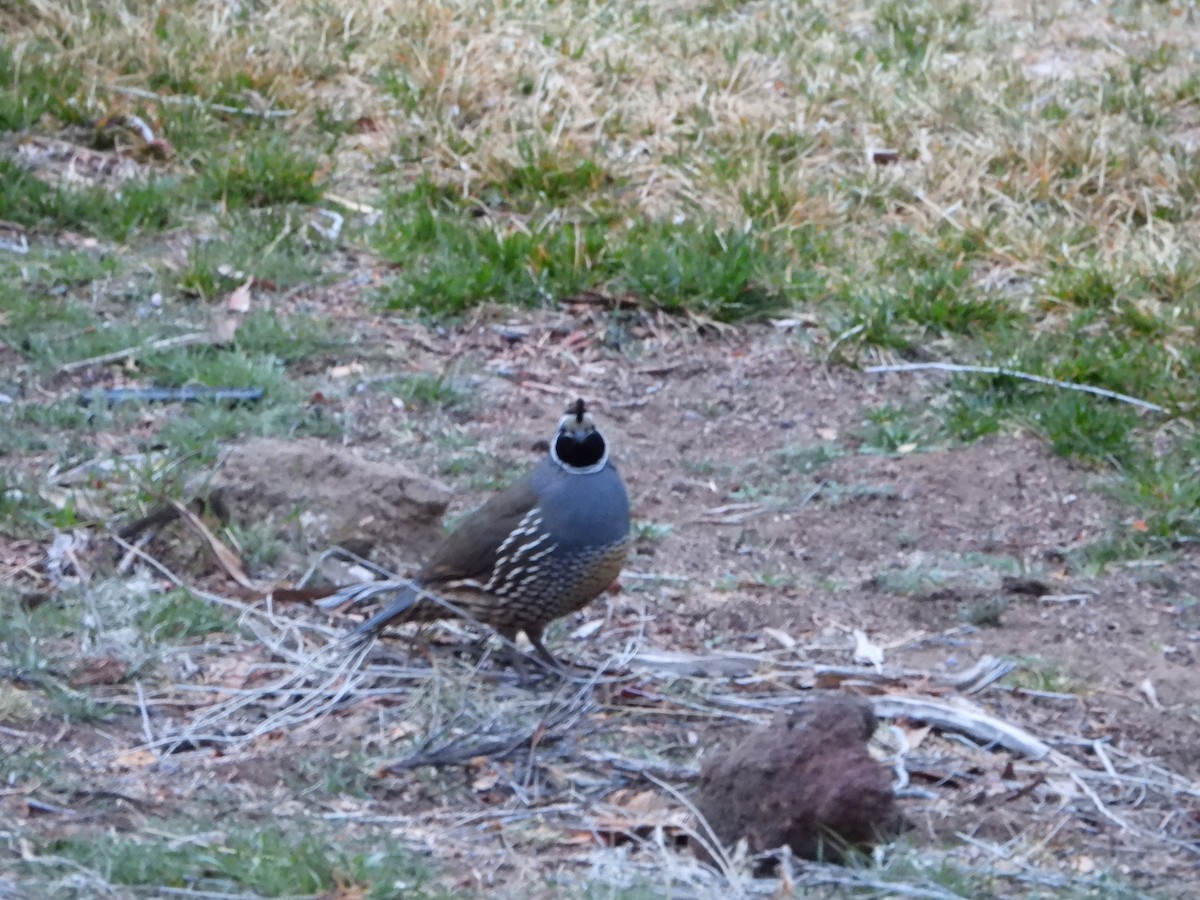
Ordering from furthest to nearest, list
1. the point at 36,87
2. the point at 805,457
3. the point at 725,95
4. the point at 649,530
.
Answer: the point at 725,95 < the point at 36,87 < the point at 805,457 < the point at 649,530

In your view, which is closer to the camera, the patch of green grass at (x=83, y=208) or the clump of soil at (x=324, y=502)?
the clump of soil at (x=324, y=502)

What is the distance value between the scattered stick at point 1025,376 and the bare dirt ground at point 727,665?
0.06 m

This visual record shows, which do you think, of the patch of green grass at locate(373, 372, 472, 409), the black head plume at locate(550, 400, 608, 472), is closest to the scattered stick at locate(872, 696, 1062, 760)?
the black head plume at locate(550, 400, 608, 472)

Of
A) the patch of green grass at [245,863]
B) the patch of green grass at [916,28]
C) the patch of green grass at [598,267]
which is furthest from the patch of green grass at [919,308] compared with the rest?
the patch of green grass at [245,863]

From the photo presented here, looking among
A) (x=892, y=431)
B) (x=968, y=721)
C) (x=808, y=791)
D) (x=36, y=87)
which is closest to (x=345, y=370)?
(x=892, y=431)

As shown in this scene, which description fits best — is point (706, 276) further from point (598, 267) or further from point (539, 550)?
point (539, 550)

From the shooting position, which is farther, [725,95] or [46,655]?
[725,95]

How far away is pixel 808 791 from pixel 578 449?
140 centimetres

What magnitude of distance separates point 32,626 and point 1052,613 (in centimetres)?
294

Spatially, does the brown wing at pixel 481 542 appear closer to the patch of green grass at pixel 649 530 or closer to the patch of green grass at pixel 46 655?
the patch of green grass at pixel 46 655

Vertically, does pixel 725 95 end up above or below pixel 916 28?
below

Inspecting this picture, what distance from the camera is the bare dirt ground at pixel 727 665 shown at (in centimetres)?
386

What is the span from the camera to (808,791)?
3549mm

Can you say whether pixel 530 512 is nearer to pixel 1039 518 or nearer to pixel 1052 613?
pixel 1052 613
